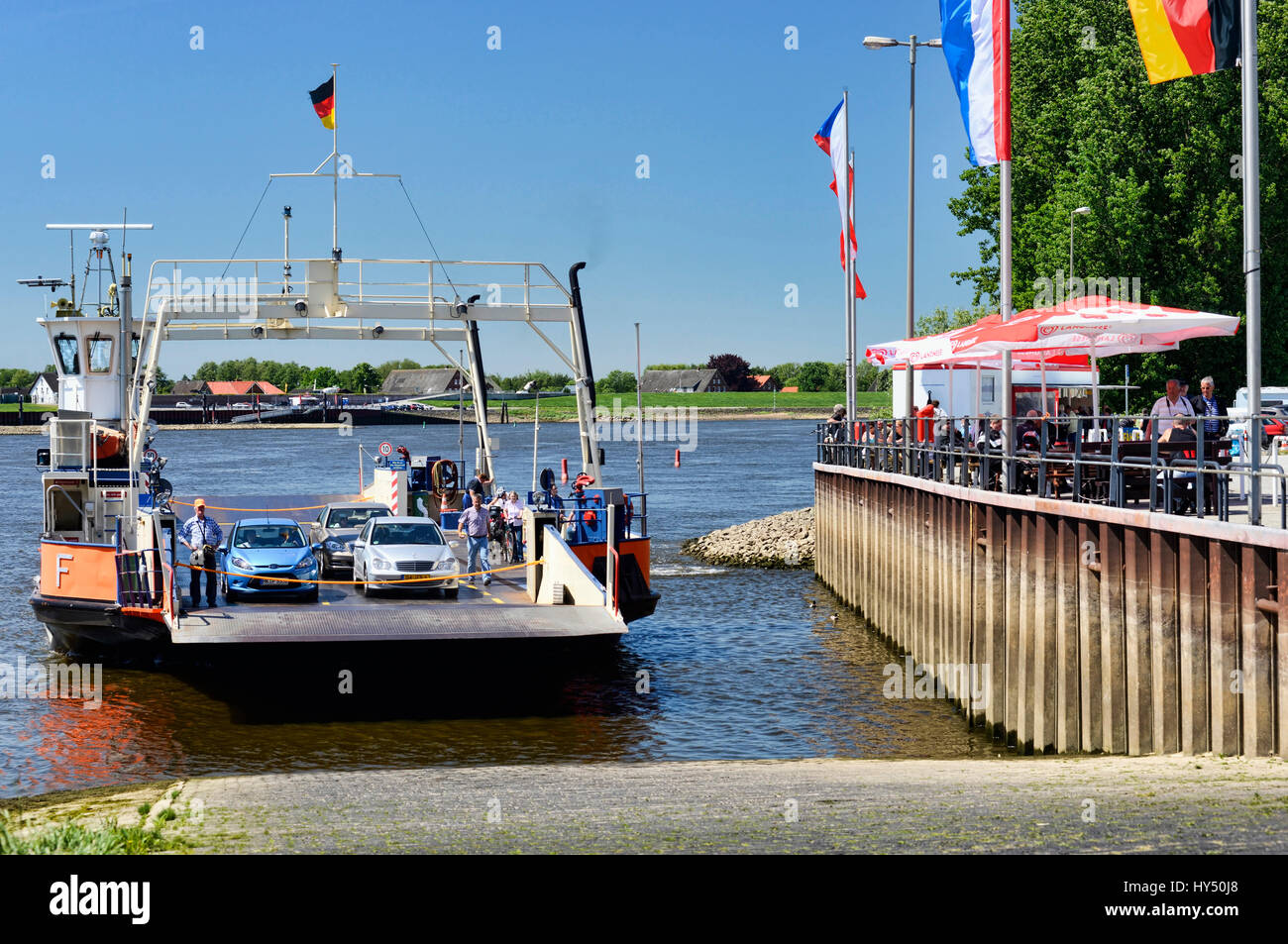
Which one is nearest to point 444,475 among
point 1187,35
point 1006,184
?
point 1006,184

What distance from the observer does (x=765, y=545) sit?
4359cm

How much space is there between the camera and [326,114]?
27.0 meters

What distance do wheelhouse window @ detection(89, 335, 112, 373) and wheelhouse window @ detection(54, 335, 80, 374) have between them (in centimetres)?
26

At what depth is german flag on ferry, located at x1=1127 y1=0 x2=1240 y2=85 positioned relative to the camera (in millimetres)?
14523

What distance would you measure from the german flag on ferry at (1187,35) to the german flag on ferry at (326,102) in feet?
53.8

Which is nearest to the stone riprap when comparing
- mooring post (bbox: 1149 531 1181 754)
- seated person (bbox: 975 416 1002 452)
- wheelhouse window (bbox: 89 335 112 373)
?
seated person (bbox: 975 416 1002 452)

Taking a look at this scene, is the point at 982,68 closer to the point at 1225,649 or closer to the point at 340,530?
the point at 1225,649

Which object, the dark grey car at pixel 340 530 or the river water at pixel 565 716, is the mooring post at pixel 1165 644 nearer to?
the river water at pixel 565 716

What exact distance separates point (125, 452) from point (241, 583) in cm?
644

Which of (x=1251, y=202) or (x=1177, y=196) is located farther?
(x=1177, y=196)

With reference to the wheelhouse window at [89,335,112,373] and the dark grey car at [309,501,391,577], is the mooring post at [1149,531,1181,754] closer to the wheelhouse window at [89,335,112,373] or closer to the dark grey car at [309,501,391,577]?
the dark grey car at [309,501,391,577]
